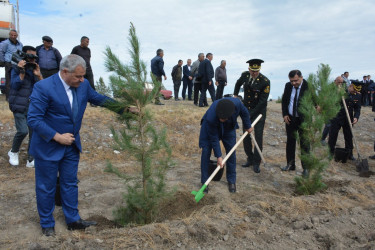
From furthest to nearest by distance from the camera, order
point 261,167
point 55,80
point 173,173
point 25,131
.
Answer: point 261,167 → point 173,173 → point 25,131 → point 55,80

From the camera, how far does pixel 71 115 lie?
11.0ft

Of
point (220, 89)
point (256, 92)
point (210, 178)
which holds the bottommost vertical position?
point (210, 178)

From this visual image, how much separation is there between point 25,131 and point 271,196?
470cm

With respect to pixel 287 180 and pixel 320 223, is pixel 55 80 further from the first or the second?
pixel 287 180

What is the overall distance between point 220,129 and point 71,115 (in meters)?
2.46

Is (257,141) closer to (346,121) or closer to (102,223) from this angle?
(346,121)

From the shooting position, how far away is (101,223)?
387 cm

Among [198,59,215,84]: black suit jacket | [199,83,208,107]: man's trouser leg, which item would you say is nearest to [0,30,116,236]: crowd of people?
[198,59,215,84]: black suit jacket

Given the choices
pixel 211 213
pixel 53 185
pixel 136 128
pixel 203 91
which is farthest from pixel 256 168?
pixel 203 91

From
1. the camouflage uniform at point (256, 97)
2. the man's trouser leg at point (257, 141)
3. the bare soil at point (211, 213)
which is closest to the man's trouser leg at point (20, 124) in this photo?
the bare soil at point (211, 213)

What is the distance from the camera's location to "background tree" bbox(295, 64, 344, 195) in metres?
4.76

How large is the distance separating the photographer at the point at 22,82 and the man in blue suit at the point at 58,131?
2.06 metres

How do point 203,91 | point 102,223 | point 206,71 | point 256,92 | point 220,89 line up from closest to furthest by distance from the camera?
1. point 102,223
2. point 256,92
3. point 206,71
4. point 203,91
5. point 220,89

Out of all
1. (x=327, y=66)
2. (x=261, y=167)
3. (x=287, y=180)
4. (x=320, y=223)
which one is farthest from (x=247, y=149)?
(x=320, y=223)
